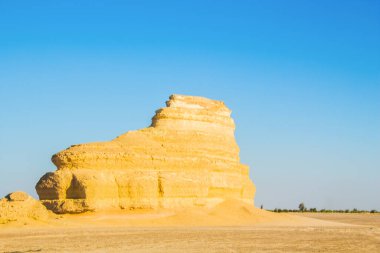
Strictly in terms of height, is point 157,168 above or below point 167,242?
above

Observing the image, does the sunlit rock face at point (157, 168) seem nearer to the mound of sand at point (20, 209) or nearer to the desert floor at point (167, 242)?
the mound of sand at point (20, 209)

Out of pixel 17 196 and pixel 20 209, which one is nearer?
pixel 20 209

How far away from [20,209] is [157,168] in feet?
27.4

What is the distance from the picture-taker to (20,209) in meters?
27.1

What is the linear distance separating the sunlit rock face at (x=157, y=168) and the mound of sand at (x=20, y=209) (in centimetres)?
231

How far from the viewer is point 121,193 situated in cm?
3055

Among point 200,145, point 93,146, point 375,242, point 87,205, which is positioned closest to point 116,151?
point 93,146

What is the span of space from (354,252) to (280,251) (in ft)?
7.93

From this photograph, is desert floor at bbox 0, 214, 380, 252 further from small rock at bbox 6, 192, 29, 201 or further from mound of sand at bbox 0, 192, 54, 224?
small rock at bbox 6, 192, 29, 201

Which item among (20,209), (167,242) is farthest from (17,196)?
(167,242)

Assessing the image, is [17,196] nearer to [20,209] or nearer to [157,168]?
[20,209]

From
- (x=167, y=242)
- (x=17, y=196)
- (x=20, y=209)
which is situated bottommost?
(x=167, y=242)

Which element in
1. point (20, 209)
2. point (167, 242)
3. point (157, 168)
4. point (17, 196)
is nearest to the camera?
point (167, 242)

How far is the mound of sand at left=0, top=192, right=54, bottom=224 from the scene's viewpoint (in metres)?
26.6
